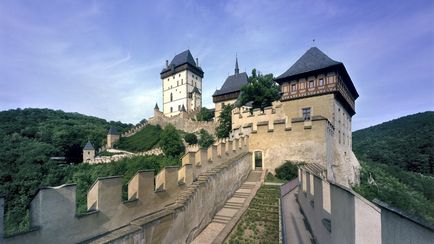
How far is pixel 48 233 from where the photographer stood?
4.84m

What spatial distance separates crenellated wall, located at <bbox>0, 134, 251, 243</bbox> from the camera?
16.1ft

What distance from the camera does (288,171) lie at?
626 inches

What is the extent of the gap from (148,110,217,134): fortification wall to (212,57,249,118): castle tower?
12.1 feet

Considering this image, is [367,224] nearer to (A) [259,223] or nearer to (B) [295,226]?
(B) [295,226]

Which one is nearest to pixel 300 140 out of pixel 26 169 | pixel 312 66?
pixel 312 66

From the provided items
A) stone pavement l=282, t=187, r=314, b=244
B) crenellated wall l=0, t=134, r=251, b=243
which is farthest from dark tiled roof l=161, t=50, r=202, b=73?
stone pavement l=282, t=187, r=314, b=244

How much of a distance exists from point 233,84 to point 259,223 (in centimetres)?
4267

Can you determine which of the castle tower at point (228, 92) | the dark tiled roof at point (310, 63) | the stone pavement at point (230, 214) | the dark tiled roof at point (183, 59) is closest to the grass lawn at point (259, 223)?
the stone pavement at point (230, 214)

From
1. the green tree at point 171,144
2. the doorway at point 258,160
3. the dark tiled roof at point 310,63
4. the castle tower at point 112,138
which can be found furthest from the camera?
the castle tower at point 112,138

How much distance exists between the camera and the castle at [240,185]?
3.23 metres

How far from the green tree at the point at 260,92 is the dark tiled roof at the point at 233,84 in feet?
63.3

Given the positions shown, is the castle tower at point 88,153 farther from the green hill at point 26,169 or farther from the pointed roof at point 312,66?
the pointed roof at point 312,66

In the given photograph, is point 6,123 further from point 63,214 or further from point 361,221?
point 361,221

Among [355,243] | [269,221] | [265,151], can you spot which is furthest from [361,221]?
[265,151]
